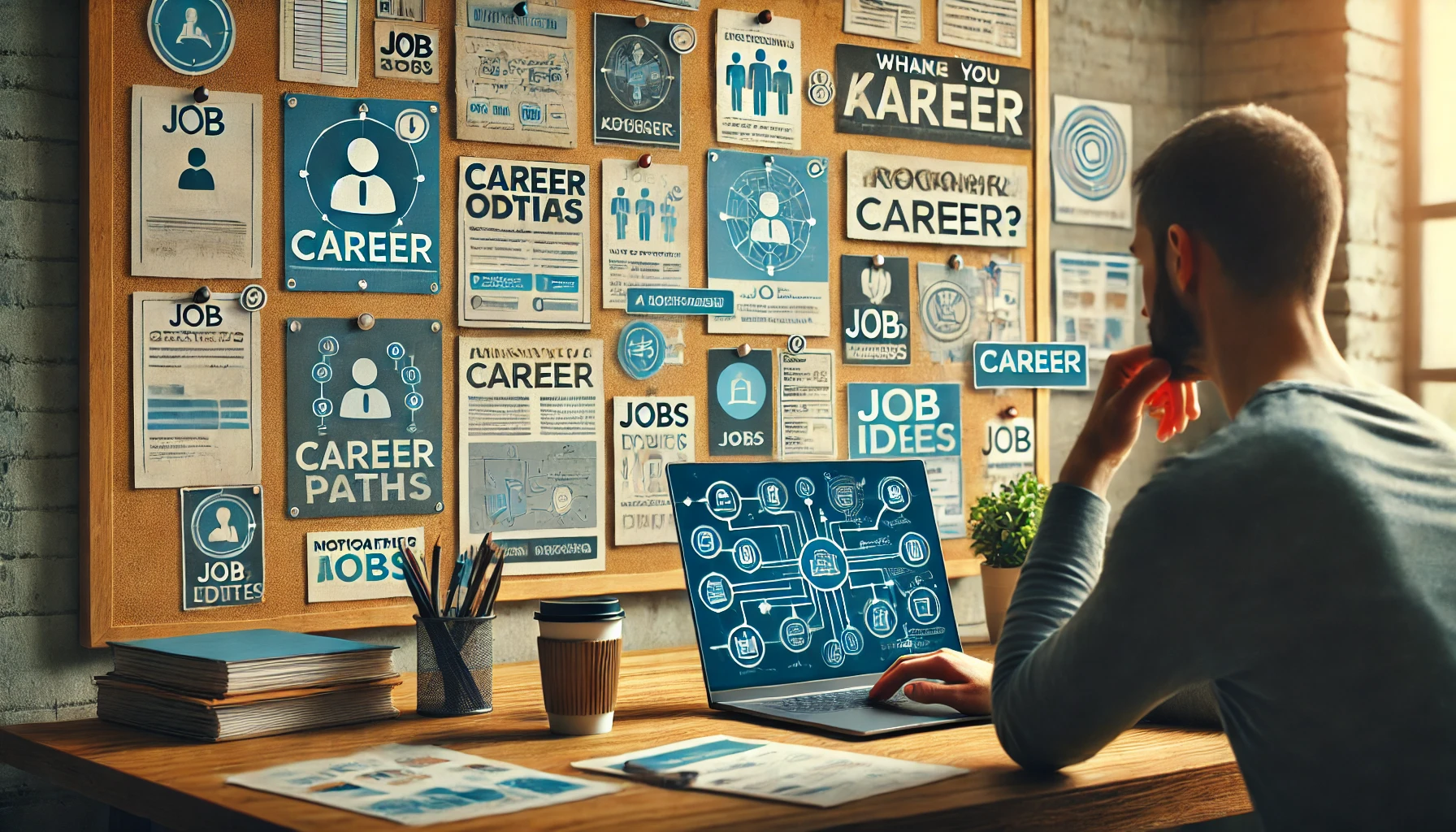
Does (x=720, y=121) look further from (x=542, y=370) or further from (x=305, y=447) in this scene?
(x=305, y=447)

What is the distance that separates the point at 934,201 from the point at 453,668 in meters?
1.44

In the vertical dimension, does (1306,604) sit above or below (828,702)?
above

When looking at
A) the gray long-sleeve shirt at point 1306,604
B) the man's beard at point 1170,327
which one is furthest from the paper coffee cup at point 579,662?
the man's beard at point 1170,327

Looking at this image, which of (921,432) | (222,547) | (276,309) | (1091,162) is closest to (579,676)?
(222,547)

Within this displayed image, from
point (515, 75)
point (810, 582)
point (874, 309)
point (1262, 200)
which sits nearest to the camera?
point (1262, 200)

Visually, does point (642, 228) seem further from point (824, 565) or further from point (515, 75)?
point (824, 565)

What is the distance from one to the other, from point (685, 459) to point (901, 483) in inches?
21.5

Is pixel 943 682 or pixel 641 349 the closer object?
pixel 943 682

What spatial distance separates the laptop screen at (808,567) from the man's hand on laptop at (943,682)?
128mm

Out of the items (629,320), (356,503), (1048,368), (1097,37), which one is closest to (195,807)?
(356,503)

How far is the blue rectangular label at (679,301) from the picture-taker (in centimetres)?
231

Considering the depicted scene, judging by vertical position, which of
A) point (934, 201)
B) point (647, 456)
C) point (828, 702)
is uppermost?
point (934, 201)

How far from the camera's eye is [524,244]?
2.21m

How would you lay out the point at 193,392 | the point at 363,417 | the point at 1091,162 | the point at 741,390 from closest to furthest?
1. the point at 193,392
2. the point at 363,417
3. the point at 741,390
4. the point at 1091,162
